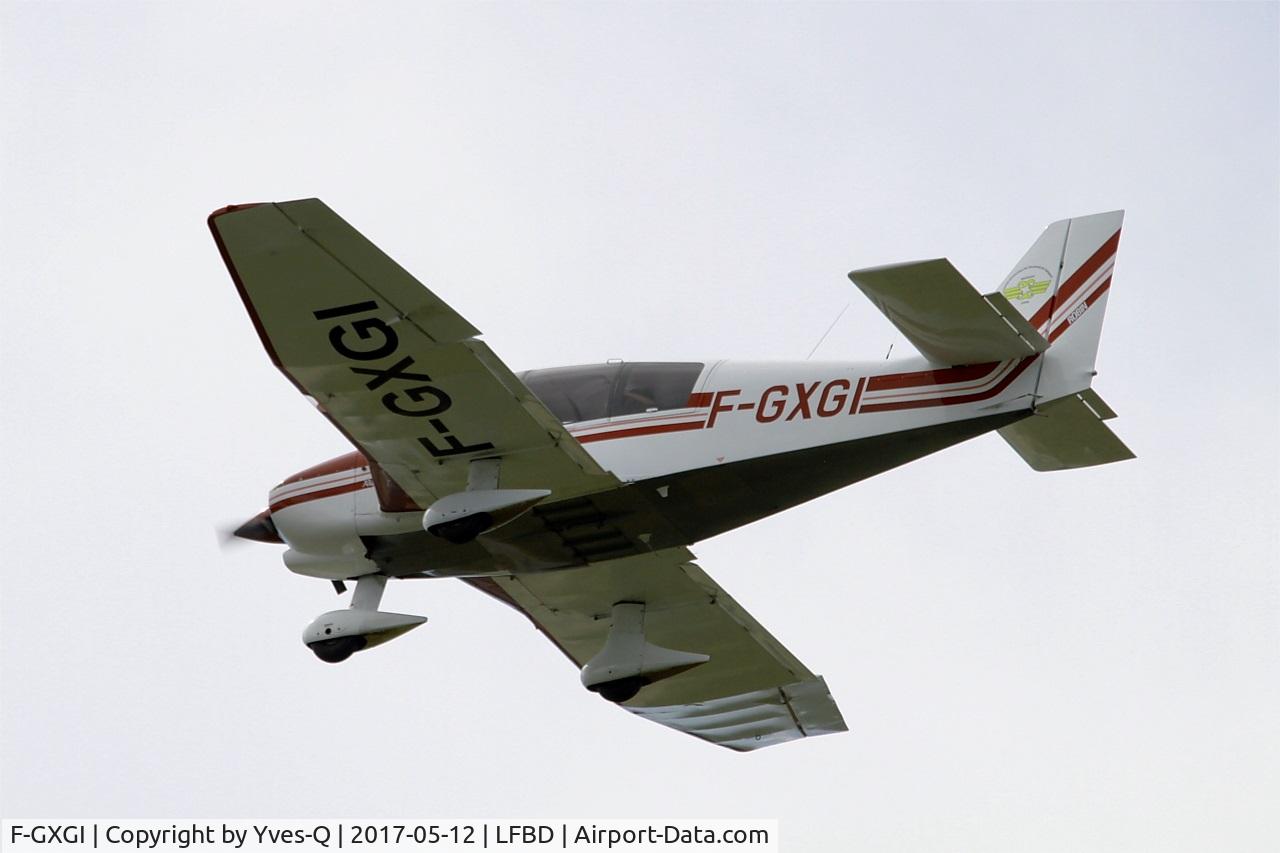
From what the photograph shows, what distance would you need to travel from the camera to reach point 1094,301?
14227mm

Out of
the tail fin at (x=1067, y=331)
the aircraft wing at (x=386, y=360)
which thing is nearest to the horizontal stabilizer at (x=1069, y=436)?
the tail fin at (x=1067, y=331)

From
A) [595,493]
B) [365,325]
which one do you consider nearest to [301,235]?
[365,325]

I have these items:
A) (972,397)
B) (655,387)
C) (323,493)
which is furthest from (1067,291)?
(323,493)

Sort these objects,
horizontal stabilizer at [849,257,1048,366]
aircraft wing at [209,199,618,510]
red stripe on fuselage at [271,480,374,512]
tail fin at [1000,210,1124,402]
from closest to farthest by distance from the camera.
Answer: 1. aircraft wing at [209,199,618,510]
2. horizontal stabilizer at [849,257,1048,366]
3. tail fin at [1000,210,1124,402]
4. red stripe on fuselage at [271,480,374,512]

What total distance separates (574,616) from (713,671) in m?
1.51

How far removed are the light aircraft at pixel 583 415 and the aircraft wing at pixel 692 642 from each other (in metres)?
0.47

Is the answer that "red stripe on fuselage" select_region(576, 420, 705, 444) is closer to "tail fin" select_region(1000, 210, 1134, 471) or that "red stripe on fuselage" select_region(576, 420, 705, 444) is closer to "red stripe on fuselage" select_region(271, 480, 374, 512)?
"red stripe on fuselage" select_region(271, 480, 374, 512)

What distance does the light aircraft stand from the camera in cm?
1344

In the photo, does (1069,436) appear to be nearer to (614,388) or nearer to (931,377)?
(931,377)

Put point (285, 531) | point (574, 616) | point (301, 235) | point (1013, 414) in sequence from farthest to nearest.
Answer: point (574, 616), point (285, 531), point (1013, 414), point (301, 235)

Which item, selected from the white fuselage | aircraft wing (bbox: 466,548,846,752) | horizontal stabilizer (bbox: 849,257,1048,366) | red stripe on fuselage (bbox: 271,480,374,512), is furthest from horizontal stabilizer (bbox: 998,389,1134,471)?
red stripe on fuselage (bbox: 271,480,374,512)

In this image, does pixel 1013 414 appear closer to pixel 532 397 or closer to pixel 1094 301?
pixel 1094 301

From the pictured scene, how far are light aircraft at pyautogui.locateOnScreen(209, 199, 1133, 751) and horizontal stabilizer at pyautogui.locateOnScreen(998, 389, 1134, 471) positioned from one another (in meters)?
0.02

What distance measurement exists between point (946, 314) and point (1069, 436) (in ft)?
6.16
